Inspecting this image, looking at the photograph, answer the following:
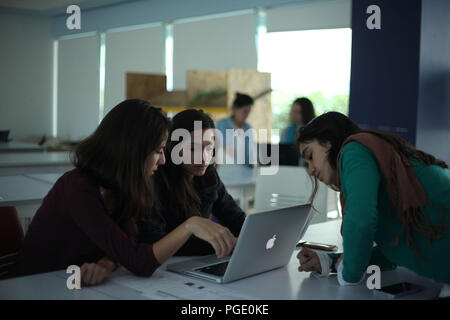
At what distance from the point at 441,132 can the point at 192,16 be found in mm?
4353

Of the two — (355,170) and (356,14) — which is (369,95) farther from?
(355,170)

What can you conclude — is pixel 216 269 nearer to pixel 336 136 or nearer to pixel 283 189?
pixel 336 136

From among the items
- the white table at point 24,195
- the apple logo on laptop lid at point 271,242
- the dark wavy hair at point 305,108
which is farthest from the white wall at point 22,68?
the apple logo on laptop lid at point 271,242

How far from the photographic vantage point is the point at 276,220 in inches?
61.4

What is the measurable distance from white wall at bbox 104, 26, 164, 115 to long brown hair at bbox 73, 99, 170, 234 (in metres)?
7.12

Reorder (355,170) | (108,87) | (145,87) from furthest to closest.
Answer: (108,87)
(145,87)
(355,170)

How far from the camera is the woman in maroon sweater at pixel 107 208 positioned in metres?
1.52

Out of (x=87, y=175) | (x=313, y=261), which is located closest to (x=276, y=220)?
(x=313, y=261)

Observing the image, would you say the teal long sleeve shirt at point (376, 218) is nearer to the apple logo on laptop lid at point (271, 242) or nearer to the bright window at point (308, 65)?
the apple logo on laptop lid at point (271, 242)

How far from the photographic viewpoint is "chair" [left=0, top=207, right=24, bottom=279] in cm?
186

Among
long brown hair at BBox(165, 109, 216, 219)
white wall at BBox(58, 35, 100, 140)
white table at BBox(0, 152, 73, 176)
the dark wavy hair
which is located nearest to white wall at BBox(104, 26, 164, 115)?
white wall at BBox(58, 35, 100, 140)

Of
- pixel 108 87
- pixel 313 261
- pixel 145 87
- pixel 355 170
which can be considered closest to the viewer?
pixel 355 170

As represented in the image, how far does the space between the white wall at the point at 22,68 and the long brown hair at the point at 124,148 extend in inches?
282

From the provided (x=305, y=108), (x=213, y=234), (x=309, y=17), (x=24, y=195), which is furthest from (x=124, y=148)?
(x=309, y=17)
